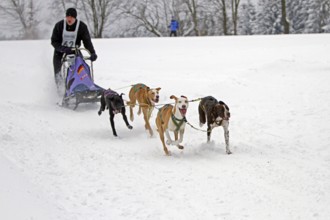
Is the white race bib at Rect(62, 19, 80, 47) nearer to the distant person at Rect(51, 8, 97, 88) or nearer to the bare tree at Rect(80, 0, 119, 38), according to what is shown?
the distant person at Rect(51, 8, 97, 88)

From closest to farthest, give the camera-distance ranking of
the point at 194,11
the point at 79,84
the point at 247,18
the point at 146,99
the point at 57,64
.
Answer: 1. the point at 146,99
2. the point at 79,84
3. the point at 57,64
4. the point at 194,11
5. the point at 247,18

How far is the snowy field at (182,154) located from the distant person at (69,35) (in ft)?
4.74

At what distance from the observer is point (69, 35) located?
11.0m

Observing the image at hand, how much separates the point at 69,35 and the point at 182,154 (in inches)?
207

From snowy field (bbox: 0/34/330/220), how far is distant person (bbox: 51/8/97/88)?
1444 millimetres

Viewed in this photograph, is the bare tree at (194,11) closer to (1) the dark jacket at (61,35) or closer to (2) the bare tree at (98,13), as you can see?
(2) the bare tree at (98,13)

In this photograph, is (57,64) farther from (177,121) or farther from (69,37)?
(177,121)

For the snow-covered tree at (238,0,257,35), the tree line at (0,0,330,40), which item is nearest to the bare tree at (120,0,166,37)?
the tree line at (0,0,330,40)

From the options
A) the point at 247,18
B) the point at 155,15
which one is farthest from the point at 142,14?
the point at 247,18

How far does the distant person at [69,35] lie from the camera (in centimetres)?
1075

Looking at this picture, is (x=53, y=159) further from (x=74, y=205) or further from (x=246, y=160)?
(x=246, y=160)

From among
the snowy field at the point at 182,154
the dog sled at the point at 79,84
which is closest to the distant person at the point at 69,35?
the dog sled at the point at 79,84

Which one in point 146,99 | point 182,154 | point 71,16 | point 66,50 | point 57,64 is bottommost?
point 182,154

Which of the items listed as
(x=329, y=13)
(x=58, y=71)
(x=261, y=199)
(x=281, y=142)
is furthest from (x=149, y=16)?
(x=261, y=199)
